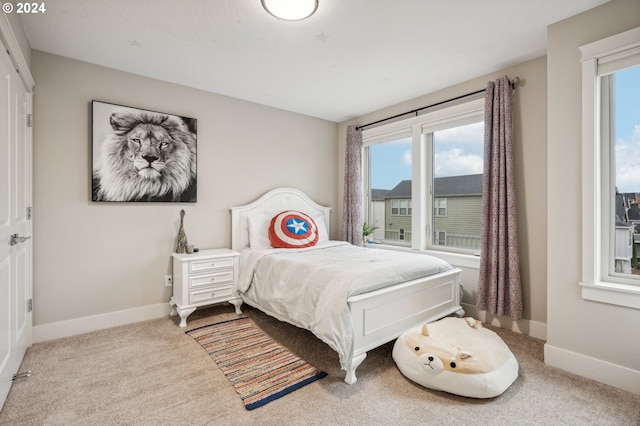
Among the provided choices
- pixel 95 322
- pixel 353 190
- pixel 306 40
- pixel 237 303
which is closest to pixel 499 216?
pixel 353 190

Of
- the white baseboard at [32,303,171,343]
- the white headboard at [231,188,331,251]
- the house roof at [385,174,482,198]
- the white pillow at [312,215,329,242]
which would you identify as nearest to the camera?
the white baseboard at [32,303,171,343]

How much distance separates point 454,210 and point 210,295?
2.76m

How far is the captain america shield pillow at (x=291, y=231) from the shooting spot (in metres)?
3.52

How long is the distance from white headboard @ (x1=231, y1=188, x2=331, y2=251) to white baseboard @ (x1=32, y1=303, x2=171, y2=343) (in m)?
1.02

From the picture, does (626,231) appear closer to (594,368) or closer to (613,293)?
(613,293)

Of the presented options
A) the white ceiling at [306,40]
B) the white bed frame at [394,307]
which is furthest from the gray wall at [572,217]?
the white bed frame at [394,307]

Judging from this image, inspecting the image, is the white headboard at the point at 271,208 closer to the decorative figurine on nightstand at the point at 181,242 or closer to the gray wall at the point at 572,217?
the decorative figurine on nightstand at the point at 181,242

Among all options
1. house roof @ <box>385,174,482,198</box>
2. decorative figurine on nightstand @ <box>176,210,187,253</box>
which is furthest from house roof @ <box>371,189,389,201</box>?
decorative figurine on nightstand @ <box>176,210,187,253</box>

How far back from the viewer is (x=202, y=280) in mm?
3023

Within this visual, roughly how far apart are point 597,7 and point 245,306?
12.8 feet

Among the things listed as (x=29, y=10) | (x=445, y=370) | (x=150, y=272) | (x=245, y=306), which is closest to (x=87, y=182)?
(x=150, y=272)

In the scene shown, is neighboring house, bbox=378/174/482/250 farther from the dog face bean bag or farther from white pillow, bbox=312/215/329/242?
the dog face bean bag

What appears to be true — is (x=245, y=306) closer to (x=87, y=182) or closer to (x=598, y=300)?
(x=87, y=182)

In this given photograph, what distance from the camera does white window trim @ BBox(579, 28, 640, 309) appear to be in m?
2.03
